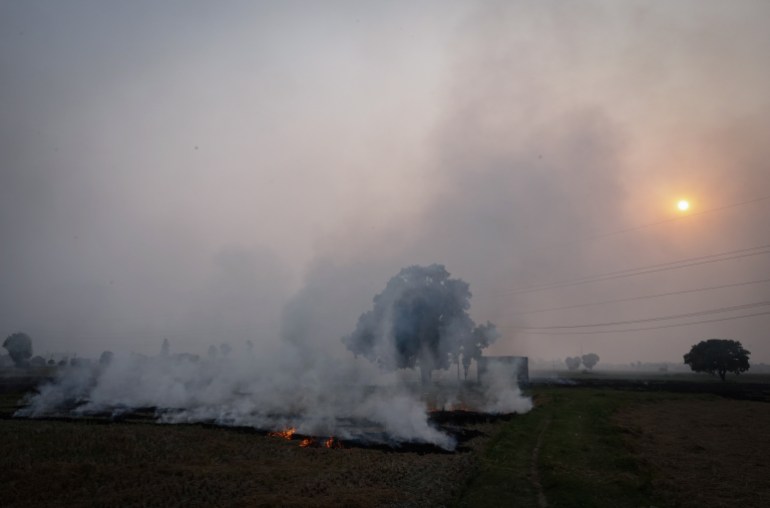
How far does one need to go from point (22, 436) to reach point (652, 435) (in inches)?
1988

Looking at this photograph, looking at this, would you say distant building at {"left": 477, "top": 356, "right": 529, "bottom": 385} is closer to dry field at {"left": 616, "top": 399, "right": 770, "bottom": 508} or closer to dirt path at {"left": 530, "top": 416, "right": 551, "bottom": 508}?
dry field at {"left": 616, "top": 399, "right": 770, "bottom": 508}

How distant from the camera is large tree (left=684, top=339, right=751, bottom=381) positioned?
102938 millimetres

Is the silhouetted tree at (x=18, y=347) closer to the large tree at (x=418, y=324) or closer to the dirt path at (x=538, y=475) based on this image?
the large tree at (x=418, y=324)

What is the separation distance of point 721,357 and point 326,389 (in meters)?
93.7

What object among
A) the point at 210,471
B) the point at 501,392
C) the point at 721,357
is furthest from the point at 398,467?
the point at 721,357

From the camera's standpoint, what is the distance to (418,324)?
86.6 m

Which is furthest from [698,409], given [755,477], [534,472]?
[534,472]

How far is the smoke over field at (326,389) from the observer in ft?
151

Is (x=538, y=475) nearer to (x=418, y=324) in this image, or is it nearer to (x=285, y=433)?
(x=285, y=433)

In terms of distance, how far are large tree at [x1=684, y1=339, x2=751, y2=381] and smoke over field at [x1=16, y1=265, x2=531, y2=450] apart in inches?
2121

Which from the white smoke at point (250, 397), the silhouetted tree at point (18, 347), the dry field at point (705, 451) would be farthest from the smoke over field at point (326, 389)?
the silhouetted tree at point (18, 347)

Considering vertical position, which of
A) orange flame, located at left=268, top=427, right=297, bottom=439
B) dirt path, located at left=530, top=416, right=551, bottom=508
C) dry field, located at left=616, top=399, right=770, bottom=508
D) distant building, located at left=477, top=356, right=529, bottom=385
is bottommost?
orange flame, located at left=268, top=427, right=297, bottom=439

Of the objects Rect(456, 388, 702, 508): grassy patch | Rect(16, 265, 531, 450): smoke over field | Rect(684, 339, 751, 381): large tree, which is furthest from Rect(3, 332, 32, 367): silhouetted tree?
Rect(684, 339, 751, 381): large tree

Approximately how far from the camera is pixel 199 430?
40.6 metres
